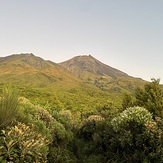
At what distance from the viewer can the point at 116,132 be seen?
443 inches

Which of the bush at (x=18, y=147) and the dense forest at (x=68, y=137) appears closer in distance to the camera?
the bush at (x=18, y=147)

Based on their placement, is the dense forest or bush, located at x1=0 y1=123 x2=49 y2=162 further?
the dense forest

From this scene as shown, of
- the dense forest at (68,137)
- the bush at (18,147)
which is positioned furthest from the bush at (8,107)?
the bush at (18,147)

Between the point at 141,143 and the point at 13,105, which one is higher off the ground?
the point at 13,105

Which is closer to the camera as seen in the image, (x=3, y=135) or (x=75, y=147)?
(x=3, y=135)

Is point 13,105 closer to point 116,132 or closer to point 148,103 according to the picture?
point 116,132

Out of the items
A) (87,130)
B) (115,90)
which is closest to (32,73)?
(115,90)

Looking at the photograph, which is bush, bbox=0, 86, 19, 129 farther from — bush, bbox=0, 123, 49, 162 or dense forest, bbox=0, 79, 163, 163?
bush, bbox=0, 123, 49, 162

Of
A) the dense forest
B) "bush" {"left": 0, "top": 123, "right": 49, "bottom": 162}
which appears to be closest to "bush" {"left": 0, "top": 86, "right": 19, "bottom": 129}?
the dense forest

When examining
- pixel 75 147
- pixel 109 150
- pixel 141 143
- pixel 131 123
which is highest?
pixel 131 123

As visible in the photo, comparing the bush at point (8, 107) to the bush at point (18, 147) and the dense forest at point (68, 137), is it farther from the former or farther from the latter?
the bush at point (18, 147)

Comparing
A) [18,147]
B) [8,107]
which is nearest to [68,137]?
[8,107]

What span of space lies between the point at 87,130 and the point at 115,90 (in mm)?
157959

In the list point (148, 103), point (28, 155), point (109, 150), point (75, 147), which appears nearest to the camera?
point (28, 155)
